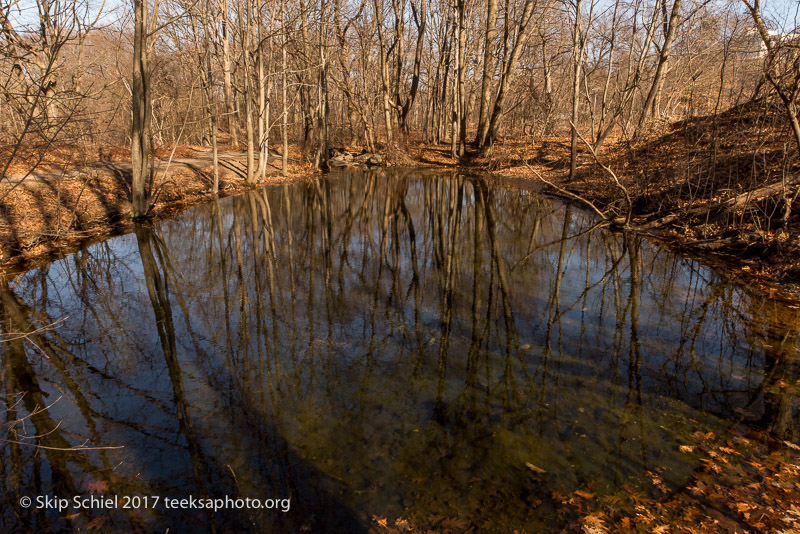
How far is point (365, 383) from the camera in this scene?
203 inches

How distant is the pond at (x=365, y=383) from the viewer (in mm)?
3605

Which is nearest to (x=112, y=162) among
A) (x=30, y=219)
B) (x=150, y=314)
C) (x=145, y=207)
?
(x=145, y=207)

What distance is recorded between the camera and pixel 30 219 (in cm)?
1104

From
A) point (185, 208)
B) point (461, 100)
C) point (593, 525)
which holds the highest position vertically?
point (461, 100)

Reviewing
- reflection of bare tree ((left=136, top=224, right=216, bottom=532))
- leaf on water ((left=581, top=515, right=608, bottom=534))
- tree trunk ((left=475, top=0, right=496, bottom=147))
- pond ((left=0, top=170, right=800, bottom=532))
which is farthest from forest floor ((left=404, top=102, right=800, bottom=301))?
tree trunk ((left=475, top=0, right=496, bottom=147))

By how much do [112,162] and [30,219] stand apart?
28.1ft

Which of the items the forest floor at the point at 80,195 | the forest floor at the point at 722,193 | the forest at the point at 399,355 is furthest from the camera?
the forest floor at the point at 80,195

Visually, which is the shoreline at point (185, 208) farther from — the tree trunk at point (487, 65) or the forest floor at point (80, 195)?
the tree trunk at point (487, 65)

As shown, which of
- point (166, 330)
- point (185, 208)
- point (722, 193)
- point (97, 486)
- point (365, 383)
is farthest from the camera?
point (185, 208)

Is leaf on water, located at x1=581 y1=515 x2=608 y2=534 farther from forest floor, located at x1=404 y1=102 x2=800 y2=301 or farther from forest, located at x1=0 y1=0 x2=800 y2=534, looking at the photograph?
forest floor, located at x1=404 y1=102 x2=800 y2=301

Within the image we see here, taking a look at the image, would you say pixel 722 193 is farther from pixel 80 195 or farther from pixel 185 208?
pixel 80 195

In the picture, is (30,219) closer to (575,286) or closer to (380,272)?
(380,272)

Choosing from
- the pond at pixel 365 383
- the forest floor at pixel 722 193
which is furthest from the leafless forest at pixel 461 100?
the pond at pixel 365 383

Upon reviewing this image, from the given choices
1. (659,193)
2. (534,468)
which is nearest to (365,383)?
(534,468)
